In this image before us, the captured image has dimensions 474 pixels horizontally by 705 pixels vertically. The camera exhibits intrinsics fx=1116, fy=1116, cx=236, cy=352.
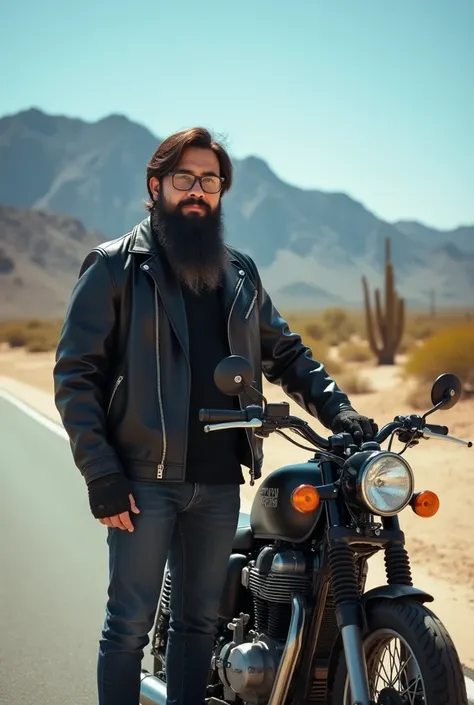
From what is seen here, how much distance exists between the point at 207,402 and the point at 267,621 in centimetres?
81

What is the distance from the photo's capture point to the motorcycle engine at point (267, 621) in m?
3.79

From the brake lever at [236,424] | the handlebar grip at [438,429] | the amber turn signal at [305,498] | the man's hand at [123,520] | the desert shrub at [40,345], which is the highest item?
the desert shrub at [40,345]

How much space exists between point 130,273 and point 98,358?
1.09 ft

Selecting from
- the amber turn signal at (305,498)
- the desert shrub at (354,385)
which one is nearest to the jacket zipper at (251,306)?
the amber turn signal at (305,498)

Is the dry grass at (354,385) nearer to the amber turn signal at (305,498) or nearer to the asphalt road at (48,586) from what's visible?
the asphalt road at (48,586)

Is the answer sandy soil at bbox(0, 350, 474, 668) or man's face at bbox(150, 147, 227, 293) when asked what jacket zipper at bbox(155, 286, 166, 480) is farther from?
sandy soil at bbox(0, 350, 474, 668)

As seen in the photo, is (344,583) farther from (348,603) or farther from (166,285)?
(166,285)

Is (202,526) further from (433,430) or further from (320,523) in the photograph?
(433,430)

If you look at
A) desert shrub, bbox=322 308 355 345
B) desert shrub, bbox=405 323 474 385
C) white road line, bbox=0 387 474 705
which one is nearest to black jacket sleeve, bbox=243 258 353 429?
Result: white road line, bbox=0 387 474 705

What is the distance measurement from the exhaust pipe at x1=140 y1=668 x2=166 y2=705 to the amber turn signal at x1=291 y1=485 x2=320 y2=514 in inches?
46.9

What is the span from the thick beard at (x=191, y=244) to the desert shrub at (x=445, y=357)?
2131cm

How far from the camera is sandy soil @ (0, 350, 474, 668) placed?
6996 millimetres

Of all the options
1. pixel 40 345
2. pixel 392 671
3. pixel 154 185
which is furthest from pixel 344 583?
pixel 40 345

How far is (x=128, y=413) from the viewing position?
3848 mm
